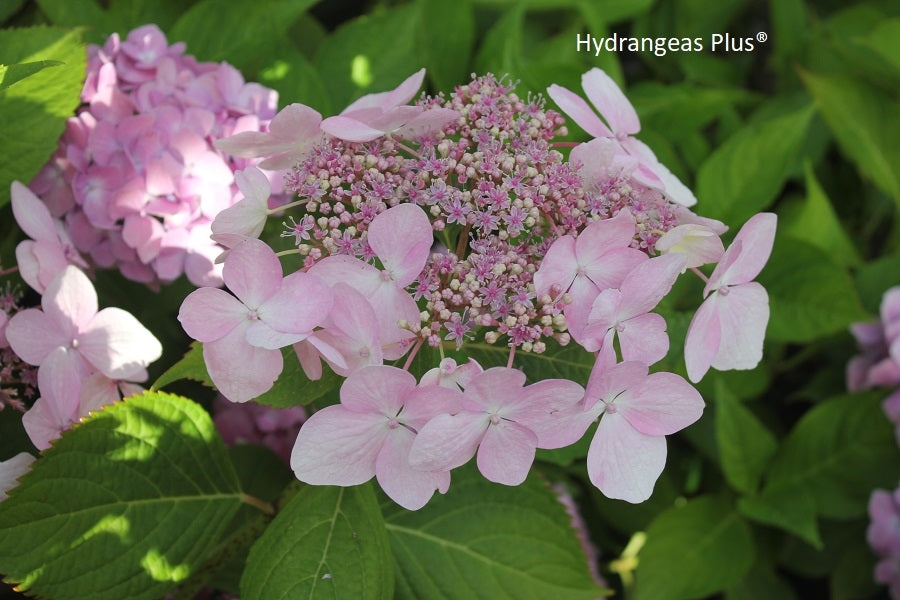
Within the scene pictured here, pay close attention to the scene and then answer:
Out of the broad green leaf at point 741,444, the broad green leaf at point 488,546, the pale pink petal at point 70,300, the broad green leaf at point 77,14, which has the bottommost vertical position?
the broad green leaf at point 741,444

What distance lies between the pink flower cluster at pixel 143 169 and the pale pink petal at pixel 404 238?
13.9 inches

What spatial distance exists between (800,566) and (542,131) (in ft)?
3.44

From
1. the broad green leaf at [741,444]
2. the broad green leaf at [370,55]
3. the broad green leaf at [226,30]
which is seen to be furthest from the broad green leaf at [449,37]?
the broad green leaf at [741,444]

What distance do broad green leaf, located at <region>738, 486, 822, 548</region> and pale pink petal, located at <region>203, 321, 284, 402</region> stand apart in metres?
0.92

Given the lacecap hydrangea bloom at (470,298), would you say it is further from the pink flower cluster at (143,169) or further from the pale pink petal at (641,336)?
the pink flower cluster at (143,169)

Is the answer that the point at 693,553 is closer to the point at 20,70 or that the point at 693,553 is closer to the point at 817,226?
the point at 817,226

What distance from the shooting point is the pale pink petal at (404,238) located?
2.10 feet

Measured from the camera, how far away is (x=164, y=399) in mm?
798

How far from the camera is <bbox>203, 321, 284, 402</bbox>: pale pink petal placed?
0.65m

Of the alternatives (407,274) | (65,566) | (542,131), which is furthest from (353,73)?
(65,566)

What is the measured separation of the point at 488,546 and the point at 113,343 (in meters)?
0.44

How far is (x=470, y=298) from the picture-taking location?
632mm

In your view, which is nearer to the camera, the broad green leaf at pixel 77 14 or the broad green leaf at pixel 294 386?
the broad green leaf at pixel 294 386

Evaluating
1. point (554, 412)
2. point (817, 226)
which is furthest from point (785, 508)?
point (554, 412)
